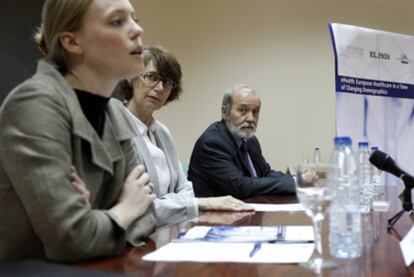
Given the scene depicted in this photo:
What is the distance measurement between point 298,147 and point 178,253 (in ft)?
10.6

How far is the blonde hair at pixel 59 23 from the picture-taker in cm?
109

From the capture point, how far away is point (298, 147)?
407 centimetres

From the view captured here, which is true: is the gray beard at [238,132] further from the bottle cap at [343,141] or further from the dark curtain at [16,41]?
the bottle cap at [343,141]

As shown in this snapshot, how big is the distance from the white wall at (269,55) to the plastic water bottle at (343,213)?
9.94 ft

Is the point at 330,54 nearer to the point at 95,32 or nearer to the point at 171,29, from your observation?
the point at 171,29

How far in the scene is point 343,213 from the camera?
0.92 meters

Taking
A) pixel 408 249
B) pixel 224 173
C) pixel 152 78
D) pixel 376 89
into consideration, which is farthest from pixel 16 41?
pixel 376 89

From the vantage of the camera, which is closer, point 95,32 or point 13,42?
point 95,32

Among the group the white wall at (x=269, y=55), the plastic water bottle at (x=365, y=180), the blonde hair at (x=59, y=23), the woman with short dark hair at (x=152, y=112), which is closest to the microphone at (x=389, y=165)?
the plastic water bottle at (x=365, y=180)

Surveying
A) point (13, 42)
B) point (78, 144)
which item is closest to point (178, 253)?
point (78, 144)

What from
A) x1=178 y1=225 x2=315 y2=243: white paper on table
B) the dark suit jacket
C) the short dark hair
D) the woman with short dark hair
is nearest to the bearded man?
the dark suit jacket

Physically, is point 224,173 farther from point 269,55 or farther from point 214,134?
point 269,55

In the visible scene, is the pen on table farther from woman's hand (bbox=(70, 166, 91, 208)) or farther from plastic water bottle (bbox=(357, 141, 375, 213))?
plastic water bottle (bbox=(357, 141, 375, 213))

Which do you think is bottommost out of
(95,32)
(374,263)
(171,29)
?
(374,263)
